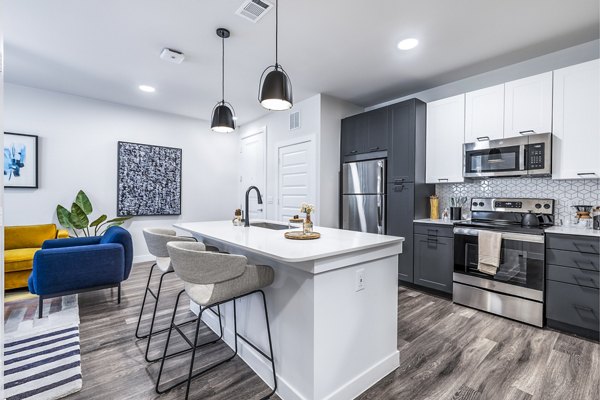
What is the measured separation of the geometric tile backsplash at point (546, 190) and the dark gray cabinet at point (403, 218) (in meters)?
0.67

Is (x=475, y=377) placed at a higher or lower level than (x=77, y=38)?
lower

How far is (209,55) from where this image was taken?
10.0 ft

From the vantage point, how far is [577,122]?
261 cm

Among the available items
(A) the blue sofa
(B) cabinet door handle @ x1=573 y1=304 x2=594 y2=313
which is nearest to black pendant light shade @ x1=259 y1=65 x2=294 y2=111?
(A) the blue sofa

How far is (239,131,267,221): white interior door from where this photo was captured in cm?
540

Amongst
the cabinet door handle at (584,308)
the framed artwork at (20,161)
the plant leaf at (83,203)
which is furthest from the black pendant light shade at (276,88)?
the framed artwork at (20,161)

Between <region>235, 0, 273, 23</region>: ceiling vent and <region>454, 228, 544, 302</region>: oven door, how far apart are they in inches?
114

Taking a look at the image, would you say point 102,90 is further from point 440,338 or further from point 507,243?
point 507,243

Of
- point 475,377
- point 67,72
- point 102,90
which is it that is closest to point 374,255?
point 475,377

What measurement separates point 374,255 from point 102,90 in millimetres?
4549

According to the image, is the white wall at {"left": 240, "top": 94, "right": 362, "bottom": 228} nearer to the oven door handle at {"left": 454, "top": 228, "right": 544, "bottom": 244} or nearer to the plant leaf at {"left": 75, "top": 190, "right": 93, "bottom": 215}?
the oven door handle at {"left": 454, "top": 228, "right": 544, "bottom": 244}

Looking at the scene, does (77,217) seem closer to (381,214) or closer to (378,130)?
(381,214)

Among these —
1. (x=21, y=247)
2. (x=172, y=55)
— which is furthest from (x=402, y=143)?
(x=21, y=247)

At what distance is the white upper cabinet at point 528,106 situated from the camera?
2756mm
